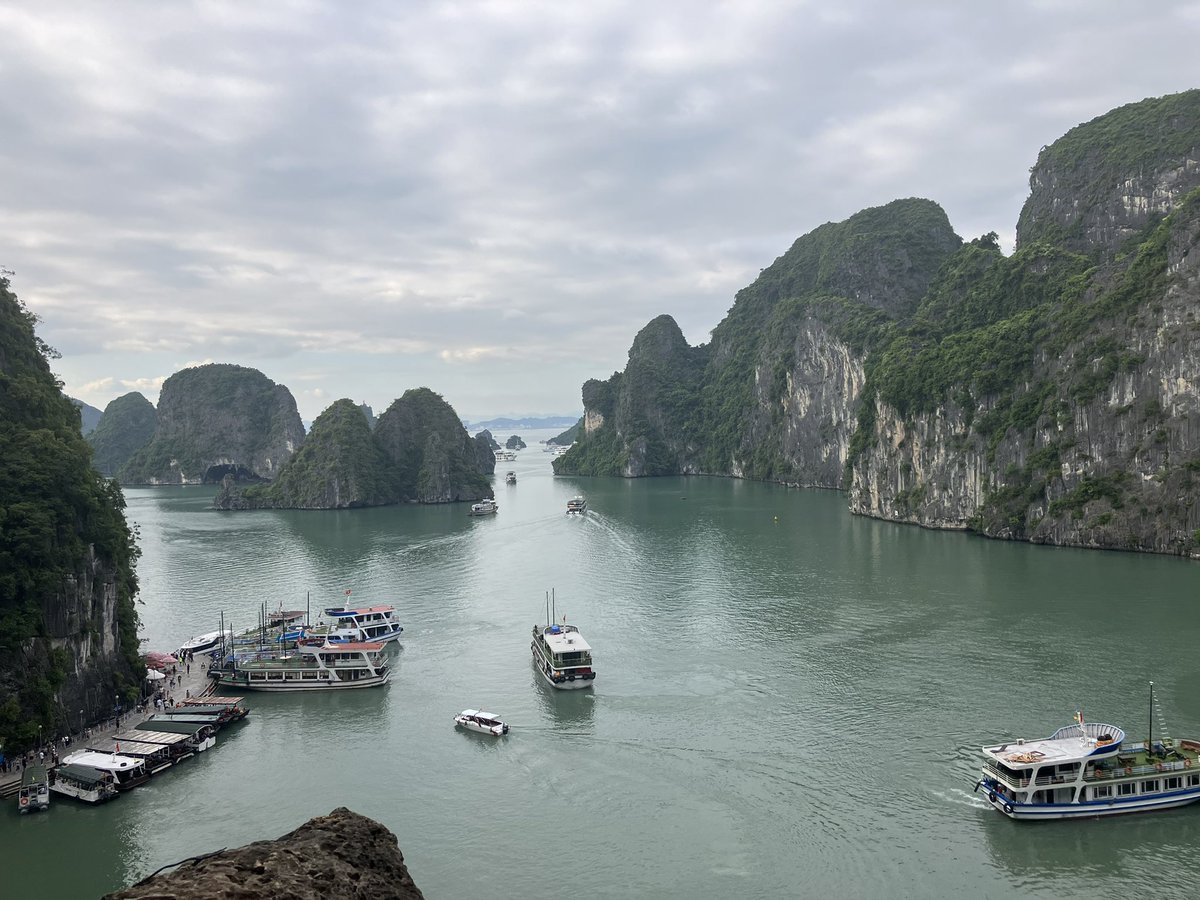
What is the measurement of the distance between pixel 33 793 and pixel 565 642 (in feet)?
73.6

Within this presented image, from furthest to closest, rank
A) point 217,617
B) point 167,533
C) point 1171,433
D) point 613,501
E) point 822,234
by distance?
point 822,234, point 613,501, point 167,533, point 1171,433, point 217,617

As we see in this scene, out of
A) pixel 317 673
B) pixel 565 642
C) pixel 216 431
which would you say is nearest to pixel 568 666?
pixel 565 642

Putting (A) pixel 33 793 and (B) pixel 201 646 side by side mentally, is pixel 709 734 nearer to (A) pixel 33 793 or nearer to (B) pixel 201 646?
(A) pixel 33 793

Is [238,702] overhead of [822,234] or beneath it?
beneath

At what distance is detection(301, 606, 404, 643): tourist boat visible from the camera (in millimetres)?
48906

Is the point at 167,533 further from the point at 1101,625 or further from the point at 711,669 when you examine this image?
the point at 1101,625

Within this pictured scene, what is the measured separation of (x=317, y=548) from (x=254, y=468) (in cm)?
10582

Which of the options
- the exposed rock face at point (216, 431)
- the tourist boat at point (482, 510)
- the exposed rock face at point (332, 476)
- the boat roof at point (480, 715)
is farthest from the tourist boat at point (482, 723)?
the exposed rock face at point (216, 431)

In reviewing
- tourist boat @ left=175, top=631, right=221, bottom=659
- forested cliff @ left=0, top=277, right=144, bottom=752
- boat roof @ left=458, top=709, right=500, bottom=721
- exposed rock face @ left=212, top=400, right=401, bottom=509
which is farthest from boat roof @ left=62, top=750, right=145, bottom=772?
exposed rock face @ left=212, top=400, right=401, bottom=509

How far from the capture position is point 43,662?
33375 mm

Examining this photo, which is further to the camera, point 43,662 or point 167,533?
point 167,533

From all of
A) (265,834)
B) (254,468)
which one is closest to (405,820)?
(265,834)

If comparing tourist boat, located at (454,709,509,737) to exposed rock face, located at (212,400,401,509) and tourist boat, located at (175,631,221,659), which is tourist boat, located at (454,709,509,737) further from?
exposed rock face, located at (212,400,401,509)

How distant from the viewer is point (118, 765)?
3114 cm
